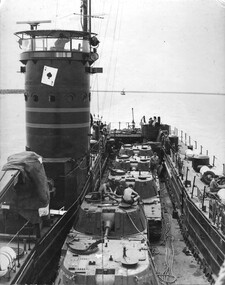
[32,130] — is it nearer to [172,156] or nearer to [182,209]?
[182,209]

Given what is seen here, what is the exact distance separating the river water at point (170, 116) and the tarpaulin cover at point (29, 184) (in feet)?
77.4

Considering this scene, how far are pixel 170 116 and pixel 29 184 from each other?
57.5 metres

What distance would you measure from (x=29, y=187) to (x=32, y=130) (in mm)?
5044

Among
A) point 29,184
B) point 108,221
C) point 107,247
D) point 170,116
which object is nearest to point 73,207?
point 108,221

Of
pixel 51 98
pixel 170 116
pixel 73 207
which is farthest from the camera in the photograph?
pixel 170 116

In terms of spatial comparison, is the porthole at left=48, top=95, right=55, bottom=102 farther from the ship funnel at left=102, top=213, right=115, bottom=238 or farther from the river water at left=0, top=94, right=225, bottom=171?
the river water at left=0, top=94, right=225, bottom=171

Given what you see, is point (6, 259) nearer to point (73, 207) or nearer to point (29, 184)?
point (29, 184)

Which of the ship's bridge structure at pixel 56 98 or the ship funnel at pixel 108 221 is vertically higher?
the ship's bridge structure at pixel 56 98

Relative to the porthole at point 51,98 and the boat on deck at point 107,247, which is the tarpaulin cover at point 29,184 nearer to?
the boat on deck at point 107,247

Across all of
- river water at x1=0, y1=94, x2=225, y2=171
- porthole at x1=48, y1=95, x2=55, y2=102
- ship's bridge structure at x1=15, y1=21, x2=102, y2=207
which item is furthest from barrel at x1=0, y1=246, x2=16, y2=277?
river water at x1=0, y1=94, x2=225, y2=171

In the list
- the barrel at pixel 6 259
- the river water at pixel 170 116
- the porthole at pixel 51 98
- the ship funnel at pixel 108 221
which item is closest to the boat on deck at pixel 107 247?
the ship funnel at pixel 108 221

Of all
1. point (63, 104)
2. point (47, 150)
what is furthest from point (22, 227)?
point (63, 104)

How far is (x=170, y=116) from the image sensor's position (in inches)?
2650

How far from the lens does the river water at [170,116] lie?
4538 centimetres
